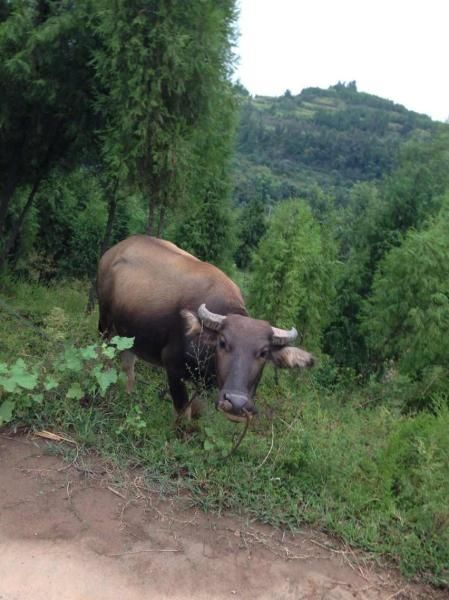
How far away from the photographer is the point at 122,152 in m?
9.52

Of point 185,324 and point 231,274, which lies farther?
point 231,274

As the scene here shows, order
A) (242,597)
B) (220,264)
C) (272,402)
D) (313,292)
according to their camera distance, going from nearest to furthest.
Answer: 1. (242,597)
2. (272,402)
3. (313,292)
4. (220,264)

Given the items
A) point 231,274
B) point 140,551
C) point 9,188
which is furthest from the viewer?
point 231,274

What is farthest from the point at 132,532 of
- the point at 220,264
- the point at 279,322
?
the point at 220,264

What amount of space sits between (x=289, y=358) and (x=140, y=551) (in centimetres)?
219

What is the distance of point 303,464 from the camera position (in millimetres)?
5105

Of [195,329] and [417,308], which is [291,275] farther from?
[195,329]

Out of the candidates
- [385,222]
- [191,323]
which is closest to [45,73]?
[191,323]

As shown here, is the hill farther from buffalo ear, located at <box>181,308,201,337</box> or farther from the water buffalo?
buffalo ear, located at <box>181,308,201,337</box>

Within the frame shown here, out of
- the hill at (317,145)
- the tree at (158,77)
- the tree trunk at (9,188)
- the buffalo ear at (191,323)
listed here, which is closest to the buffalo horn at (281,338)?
the buffalo ear at (191,323)

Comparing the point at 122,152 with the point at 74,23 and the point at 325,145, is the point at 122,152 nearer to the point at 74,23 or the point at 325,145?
the point at 74,23

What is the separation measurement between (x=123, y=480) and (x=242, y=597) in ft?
4.77

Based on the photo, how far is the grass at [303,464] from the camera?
4496 mm

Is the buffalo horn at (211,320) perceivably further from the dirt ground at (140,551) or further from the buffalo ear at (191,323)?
the dirt ground at (140,551)
